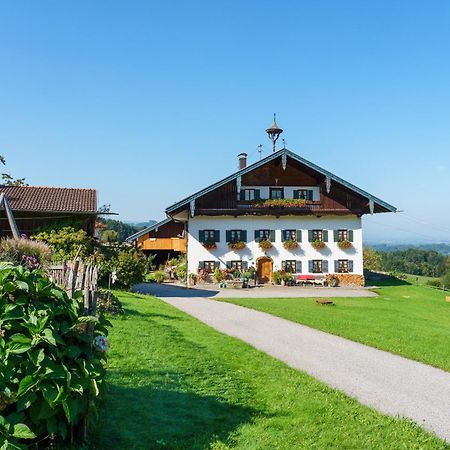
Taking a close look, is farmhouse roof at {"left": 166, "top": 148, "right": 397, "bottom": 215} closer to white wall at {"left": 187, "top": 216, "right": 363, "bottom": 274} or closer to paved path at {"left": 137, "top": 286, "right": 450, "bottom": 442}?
white wall at {"left": 187, "top": 216, "right": 363, "bottom": 274}

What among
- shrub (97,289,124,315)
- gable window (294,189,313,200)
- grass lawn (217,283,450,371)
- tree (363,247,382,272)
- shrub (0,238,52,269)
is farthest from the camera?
tree (363,247,382,272)

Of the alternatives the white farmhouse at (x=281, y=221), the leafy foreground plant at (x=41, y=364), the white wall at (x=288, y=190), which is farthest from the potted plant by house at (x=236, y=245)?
the leafy foreground plant at (x=41, y=364)

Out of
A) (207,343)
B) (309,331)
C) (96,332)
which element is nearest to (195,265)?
(309,331)

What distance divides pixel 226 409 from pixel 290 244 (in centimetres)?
2644

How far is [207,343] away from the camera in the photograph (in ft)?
35.6

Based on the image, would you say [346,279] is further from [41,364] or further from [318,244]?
[41,364]

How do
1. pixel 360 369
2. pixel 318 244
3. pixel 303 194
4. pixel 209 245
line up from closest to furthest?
pixel 360 369 → pixel 209 245 → pixel 318 244 → pixel 303 194

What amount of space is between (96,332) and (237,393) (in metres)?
2.86

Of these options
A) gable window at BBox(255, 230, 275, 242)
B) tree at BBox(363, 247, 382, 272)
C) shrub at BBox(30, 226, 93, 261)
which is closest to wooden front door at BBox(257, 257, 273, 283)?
gable window at BBox(255, 230, 275, 242)

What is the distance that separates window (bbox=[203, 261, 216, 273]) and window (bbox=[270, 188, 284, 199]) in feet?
20.2

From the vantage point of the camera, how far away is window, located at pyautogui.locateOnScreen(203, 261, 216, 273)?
32219 millimetres

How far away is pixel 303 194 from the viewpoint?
3362cm

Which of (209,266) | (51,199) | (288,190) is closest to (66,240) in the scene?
(51,199)

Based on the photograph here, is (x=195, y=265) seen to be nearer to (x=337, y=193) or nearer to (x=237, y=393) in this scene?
(x=337, y=193)
